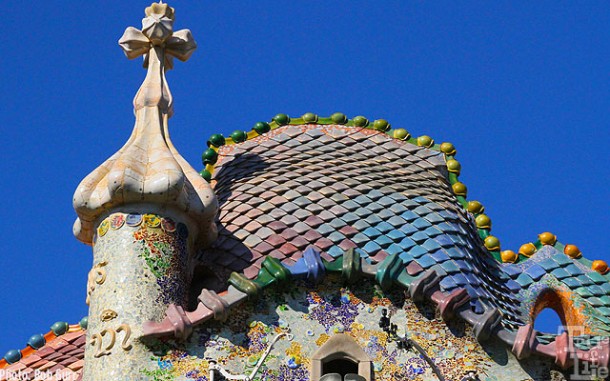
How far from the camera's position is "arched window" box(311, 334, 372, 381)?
18344 millimetres

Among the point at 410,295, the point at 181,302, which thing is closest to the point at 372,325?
the point at 410,295

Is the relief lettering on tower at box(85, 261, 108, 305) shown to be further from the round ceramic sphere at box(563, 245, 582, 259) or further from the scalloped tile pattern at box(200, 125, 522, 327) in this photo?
the round ceramic sphere at box(563, 245, 582, 259)

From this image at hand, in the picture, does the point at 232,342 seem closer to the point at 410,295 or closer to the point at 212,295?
the point at 212,295

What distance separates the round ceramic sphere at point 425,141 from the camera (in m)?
21.6

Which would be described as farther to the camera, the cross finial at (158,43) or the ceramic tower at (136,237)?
the cross finial at (158,43)

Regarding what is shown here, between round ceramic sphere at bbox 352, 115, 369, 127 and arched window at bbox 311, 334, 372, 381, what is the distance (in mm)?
3787

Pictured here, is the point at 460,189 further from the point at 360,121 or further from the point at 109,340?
the point at 109,340

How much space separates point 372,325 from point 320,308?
51 centimetres

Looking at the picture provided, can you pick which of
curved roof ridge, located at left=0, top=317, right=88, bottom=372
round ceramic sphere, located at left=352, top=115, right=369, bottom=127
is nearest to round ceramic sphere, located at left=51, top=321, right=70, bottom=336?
curved roof ridge, located at left=0, top=317, right=88, bottom=372

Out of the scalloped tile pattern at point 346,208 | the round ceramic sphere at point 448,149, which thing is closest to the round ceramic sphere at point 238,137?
the scalloped tile pattern at point 346,208

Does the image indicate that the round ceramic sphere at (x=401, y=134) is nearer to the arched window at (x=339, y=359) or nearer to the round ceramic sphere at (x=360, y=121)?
the round ceramic sphere at (x=360, y=121)

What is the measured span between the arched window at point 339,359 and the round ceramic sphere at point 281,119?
3786 mm

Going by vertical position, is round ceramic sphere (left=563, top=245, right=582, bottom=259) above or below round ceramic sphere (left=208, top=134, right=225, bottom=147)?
below

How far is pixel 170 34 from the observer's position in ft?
67.9
